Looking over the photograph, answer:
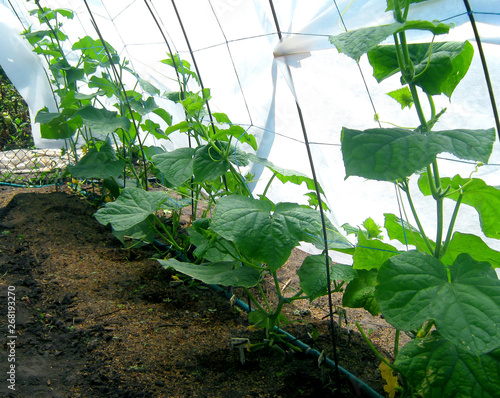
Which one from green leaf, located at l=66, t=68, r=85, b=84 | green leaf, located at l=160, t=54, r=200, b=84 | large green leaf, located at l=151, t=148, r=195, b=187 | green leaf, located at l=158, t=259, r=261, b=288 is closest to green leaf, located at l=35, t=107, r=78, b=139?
green leaf, located at l=66, t=68, r=85, b=84

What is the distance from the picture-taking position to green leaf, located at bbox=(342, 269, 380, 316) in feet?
4.34

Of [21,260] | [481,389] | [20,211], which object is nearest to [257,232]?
[481,389]

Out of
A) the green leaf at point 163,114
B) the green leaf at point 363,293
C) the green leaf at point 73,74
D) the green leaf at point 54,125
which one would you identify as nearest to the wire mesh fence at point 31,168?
the green leaf at point 54,125

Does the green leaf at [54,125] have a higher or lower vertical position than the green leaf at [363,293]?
higher

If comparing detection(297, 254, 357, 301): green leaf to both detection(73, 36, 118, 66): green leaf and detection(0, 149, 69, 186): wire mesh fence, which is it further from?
detection(0, 149, 69, 186): wire mesh fence

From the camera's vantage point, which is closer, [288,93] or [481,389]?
[481,389]

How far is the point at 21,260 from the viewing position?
231cm

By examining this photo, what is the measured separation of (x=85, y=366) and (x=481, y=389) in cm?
134

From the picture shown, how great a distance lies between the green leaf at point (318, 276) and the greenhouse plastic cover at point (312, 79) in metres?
0.48

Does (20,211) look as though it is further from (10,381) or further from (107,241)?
(10,381)

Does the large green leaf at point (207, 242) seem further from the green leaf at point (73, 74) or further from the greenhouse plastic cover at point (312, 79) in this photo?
the green leaf at point (73, 74)

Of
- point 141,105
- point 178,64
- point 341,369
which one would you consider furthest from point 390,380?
point 141,105

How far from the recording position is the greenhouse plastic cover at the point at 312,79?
4.84ft

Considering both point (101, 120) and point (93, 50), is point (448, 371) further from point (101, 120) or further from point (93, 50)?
point (93, 50)
